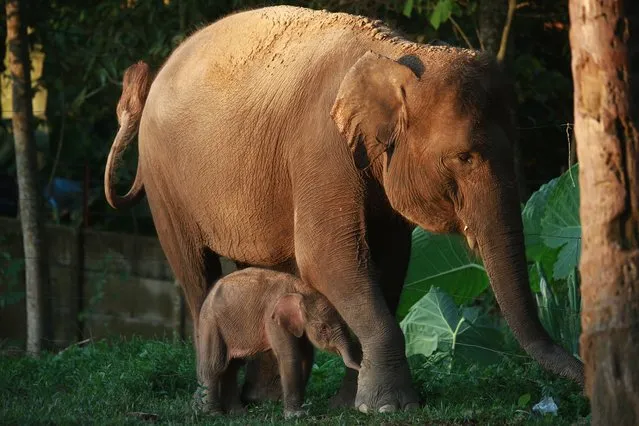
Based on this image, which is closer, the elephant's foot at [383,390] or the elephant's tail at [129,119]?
the elephant's foot at [383,390]

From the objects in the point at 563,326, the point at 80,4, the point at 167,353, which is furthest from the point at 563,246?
the point at 80,4

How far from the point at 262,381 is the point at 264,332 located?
32.4 inches

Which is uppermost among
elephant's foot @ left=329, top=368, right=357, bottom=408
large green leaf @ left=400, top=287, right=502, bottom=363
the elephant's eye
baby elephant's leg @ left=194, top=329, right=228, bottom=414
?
the elephant's eye

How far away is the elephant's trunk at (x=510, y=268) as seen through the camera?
7.00m

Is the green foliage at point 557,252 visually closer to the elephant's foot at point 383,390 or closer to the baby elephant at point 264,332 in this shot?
the elephant's foot at point 383,390

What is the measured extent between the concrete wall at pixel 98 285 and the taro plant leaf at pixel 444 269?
388cm

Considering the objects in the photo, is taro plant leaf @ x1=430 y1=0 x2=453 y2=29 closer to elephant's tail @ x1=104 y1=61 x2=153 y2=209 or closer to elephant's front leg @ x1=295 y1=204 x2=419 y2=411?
elephant's tail @ x1=104 y1=61 x2=153 y2=209

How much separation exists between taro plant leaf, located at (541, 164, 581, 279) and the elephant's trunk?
217 centimetres

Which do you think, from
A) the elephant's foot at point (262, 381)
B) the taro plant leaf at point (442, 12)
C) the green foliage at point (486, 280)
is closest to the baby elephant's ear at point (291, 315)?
the elephant's foot at point (262, 381)

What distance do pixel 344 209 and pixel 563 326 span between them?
2.12m

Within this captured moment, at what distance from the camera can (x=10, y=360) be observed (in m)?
10.1

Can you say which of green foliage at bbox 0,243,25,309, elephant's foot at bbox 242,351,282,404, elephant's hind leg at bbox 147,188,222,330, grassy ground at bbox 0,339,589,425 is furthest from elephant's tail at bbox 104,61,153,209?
green foliage at bbox 0,243,25,309

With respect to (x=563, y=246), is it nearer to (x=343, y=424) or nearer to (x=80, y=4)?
(x=343, y=424)

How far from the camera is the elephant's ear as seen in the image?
7.27 metres
